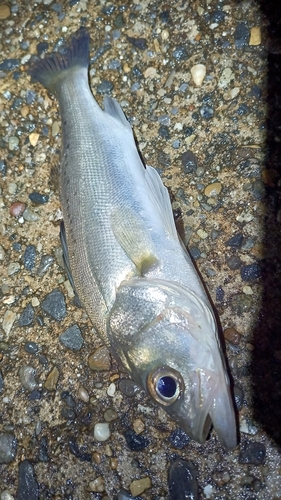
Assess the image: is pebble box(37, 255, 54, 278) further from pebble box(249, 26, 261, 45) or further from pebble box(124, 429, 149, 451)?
pebble box(249, 26, 261, 45)

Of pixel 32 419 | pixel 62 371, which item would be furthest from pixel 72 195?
pixel 32 419

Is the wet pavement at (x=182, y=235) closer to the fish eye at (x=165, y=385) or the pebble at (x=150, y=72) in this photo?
the pebble at (x=150, y=72)

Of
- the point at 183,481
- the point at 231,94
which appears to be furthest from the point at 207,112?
the point at 183,481

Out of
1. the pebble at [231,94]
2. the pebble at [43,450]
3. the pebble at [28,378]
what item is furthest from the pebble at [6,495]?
the pebble at [231,94]

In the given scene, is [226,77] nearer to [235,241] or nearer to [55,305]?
[235,241]

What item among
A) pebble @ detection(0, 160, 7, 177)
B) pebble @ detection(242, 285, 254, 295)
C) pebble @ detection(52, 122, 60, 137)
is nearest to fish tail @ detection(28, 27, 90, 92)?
pebble @ detection(52, 122, 60, 137)

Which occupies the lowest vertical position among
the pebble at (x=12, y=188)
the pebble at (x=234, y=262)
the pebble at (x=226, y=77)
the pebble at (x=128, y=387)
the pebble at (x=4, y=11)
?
the pebble at (x=128, y=387)
